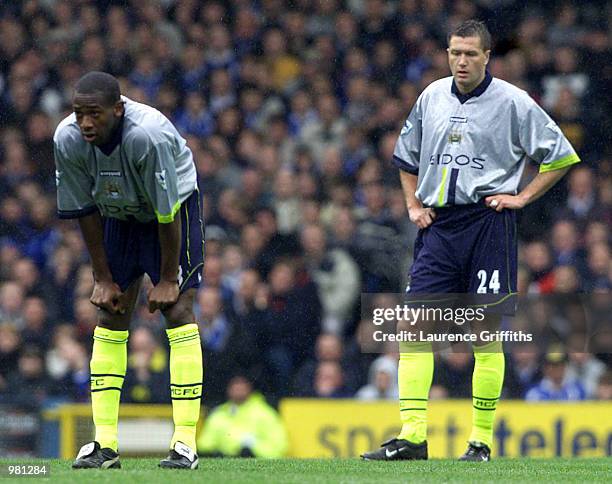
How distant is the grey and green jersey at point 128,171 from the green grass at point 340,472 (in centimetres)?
114

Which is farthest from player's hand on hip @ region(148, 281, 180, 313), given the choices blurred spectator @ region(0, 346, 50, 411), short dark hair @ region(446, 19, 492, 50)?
blurred spectator @ region(0, 346, 50, 411)

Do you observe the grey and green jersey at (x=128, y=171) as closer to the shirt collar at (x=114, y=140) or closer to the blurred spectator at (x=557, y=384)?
the shirt collar at (x=114, y=140)

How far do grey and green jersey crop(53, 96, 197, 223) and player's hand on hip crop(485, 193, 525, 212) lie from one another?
1.55 metres

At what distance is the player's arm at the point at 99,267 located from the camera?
20.9 feet

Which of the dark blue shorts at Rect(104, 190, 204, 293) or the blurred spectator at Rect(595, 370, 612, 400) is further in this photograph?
the blurred spectator at Rect(595, 370, 612, 400)

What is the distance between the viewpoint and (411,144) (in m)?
7.22

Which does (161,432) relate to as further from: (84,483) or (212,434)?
(84,483)

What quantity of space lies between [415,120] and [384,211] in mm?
5264

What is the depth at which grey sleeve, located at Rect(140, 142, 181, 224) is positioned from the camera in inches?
238

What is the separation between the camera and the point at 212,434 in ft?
34.7

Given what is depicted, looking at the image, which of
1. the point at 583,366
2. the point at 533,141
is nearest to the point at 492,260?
the point at 533,141

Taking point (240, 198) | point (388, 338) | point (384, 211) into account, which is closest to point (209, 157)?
point (240, 198)

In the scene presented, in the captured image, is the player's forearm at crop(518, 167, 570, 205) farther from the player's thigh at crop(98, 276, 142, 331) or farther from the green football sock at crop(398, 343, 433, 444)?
the player's thigh at crop(98, 276, 142, 331)
